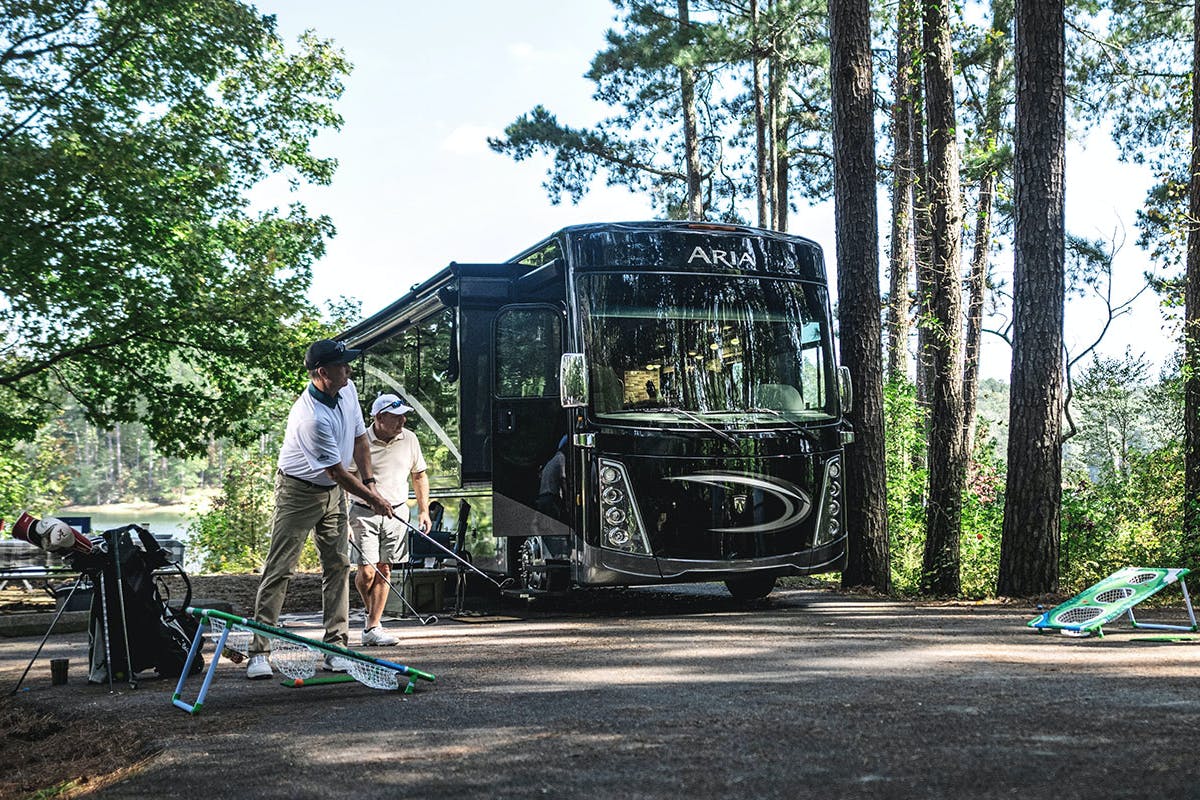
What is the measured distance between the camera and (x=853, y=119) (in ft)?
46.9

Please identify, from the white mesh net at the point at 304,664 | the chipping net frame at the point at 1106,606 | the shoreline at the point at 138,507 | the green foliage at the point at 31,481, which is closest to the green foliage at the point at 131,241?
the green foliage at the point at 31,481

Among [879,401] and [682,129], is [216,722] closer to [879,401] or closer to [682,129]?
[879,401]

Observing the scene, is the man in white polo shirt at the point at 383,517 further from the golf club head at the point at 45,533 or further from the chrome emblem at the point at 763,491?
the chrome emblem at the point at 763,491

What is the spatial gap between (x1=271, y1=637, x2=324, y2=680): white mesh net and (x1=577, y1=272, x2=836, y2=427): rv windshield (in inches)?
169

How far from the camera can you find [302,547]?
7637 millimetres

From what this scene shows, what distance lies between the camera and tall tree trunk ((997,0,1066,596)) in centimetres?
1169

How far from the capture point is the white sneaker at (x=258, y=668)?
7.89 metres

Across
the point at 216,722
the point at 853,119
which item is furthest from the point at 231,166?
the point at 216,722

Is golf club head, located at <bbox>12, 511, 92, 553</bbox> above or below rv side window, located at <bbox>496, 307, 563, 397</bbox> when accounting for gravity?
below

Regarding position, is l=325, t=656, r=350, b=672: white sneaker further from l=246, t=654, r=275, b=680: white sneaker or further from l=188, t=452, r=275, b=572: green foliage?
l=188, t=452, r=275, b=572: green foliage

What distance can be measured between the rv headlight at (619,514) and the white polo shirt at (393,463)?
1721 millimetres

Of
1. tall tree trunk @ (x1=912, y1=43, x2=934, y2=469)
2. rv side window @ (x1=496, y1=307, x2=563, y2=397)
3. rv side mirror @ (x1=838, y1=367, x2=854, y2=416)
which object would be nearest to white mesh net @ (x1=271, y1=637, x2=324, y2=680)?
rv side window @ (x1=496, y1=307, x2=563, y2=397)

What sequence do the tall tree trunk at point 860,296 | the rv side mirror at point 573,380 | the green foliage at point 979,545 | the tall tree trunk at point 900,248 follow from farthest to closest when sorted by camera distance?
1. the tall tree trunk at point 900,248
2. the green foliage at point 979,545
3. the tall tree trunk at point 860,296
4. the rv side mirror at point 573,380

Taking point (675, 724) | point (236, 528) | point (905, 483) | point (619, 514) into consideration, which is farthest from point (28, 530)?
point (236, 528)
